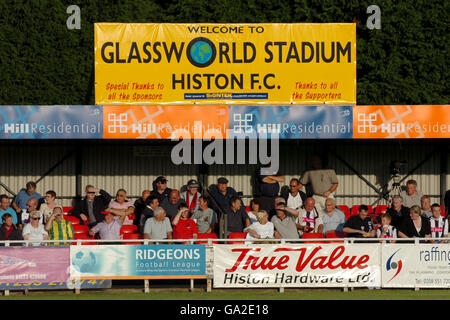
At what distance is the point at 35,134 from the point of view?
65.4ft

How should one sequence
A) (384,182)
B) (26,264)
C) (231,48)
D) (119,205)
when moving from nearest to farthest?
(26,264) → (119,205) → (231,48) → (384,182)

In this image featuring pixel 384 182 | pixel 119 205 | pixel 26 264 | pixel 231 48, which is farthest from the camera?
pixel 384 182

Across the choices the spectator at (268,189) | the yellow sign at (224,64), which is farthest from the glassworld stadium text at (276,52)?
the spectator at (268,189)

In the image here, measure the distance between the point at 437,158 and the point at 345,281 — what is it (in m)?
6.67

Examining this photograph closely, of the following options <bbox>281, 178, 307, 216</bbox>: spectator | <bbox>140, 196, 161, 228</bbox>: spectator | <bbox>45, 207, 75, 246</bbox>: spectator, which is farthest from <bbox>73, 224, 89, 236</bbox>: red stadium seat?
<bbox>281, 178, 307, 216</bbox>: spectator

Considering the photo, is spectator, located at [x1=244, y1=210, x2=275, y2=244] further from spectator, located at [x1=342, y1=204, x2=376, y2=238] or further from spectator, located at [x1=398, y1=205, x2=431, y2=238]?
spectator, located at [x1=398, y1=205, x2=431, y2=238]

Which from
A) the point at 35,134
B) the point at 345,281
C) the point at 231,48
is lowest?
the point at 345,281

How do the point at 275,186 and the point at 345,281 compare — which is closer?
the point at 345,281

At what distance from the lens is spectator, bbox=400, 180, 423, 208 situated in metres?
20.8

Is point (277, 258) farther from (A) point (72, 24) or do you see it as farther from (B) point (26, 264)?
(A) point (72, 24)

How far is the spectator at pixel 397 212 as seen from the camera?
19500mm

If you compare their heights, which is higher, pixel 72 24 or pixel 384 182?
pixel 72 24

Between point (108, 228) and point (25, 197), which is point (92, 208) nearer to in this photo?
point (25, 197)

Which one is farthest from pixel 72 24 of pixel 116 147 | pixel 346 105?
pixel 346 105
